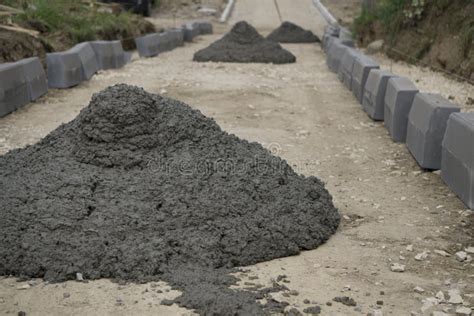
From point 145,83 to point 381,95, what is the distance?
5245 millimetres

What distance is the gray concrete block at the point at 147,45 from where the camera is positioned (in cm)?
1839

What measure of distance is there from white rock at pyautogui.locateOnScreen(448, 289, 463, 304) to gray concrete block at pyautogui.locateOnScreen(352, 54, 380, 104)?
708 cm

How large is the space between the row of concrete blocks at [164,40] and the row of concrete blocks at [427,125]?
29.4ft

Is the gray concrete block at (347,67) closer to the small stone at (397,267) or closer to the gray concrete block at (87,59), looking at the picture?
the gray concrete block at (87,59)

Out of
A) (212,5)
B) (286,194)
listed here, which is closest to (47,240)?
(286,194)

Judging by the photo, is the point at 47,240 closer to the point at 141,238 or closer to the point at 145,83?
the point at 141,238

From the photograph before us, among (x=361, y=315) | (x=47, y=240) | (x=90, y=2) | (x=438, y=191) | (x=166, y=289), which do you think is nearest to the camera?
(x=361, y=315)

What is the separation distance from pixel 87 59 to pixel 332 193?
836 centimetres

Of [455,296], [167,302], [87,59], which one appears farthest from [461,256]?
[87,59]

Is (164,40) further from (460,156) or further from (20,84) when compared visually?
(460,156)

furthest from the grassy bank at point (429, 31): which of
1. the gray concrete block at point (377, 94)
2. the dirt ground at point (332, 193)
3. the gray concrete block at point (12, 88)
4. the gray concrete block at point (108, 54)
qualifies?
the gray concrete block at point (12, 88)

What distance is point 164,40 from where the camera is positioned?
65.6ft

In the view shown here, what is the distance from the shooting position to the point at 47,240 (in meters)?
4.66

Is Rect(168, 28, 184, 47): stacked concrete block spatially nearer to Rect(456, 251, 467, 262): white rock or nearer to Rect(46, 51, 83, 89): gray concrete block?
Rect(46, 51, 83, 89): gray concrete block
